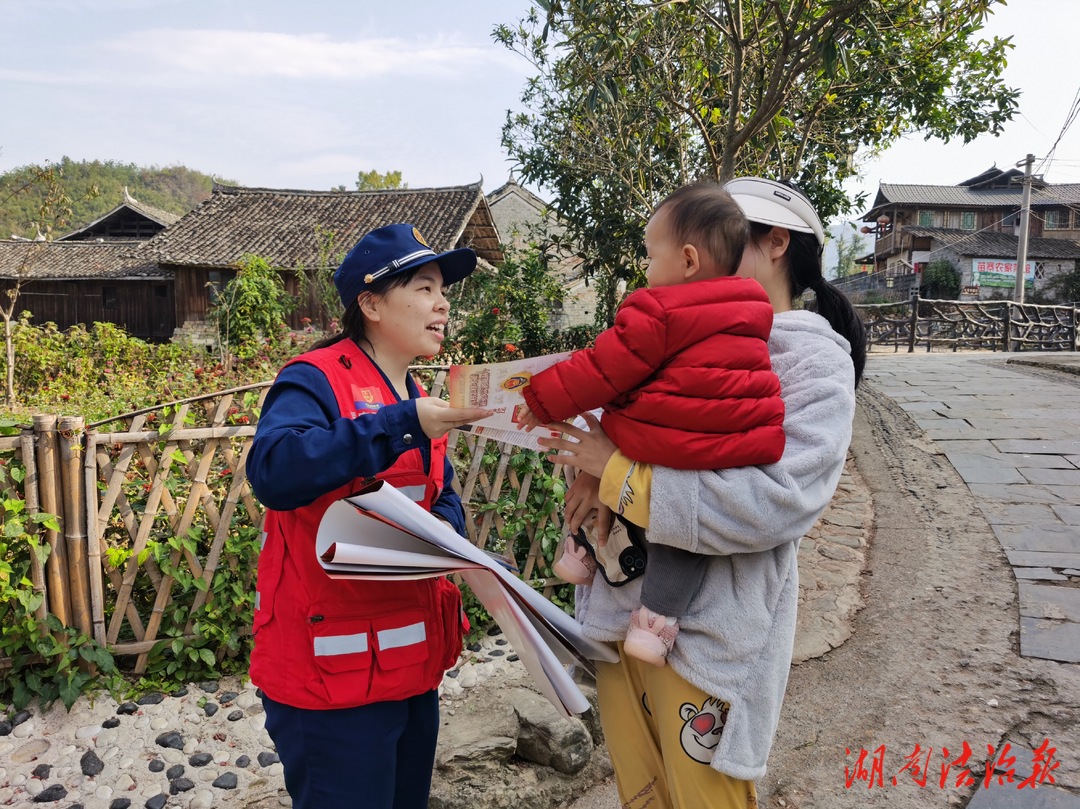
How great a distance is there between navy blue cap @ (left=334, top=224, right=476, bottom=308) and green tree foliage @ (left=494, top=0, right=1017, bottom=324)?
275cm

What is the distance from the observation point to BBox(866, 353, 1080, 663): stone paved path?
3326 mm

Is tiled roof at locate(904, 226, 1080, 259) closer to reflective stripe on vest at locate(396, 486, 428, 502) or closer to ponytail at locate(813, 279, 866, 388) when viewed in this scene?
ponytail at locate(813, 279, 866, 388)

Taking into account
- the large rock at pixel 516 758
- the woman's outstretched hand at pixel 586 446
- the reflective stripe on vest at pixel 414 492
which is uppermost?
the woman's outstretched hand at pixel 586 446

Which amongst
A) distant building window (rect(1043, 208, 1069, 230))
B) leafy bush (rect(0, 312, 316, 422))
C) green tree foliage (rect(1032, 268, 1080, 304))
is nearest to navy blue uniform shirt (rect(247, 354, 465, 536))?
leafy bush (rect(0, 312, 316, 422))

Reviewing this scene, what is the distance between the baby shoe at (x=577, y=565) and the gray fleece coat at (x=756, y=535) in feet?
0.85

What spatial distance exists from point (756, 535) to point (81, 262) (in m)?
30.9

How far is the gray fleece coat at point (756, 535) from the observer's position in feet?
3.83

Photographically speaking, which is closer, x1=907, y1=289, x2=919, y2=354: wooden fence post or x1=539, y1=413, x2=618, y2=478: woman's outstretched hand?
x1=539, y1=413, x2=618, y2=478: woman's outstretched hand

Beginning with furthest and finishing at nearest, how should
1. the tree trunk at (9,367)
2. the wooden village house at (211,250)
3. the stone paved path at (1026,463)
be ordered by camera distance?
the wooden village house at (211,250) → the tree trunk at (9,367) → the stone paved path at (1026,463)

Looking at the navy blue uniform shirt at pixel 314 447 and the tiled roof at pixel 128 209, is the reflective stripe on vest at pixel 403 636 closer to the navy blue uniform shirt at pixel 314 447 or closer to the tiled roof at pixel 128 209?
the navy blue uniform shirt at pixel 314 447

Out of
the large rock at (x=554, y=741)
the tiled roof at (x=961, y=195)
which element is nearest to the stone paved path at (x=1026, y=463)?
the large rock at (x=554, y=741)

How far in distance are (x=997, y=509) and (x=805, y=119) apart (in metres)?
4.11

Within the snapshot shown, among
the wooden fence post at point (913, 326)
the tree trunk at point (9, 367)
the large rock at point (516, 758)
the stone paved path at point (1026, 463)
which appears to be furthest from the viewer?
the wooden fence post at point (913, 326)

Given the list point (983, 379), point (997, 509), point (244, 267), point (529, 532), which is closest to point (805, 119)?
point (997, 509)
